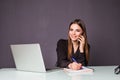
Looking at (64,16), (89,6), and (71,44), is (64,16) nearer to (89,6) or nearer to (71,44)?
(89,6)

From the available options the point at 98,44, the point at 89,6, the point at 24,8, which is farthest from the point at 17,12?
the point at 98,44

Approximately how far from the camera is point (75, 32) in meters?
2.57

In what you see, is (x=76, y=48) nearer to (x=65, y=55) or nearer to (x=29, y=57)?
(x=65, y=55)

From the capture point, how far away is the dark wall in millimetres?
3244

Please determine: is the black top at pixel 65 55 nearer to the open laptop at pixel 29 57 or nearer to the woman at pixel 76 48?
the woman at pixel 76 48

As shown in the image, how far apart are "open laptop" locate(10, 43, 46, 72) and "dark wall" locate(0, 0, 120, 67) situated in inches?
52.7

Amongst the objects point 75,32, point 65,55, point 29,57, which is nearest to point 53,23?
point 75,32

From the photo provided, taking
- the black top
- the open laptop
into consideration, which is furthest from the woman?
the open laptop

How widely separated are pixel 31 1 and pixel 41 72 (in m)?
1.69

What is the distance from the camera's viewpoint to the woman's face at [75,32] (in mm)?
2531

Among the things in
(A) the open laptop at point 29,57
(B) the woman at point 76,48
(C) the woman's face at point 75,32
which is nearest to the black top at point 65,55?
(B) the woman at point 76,48

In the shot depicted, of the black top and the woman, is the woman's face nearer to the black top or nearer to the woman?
the woman

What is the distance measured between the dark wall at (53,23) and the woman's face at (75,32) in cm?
66

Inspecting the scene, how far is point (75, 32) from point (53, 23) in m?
0.77
